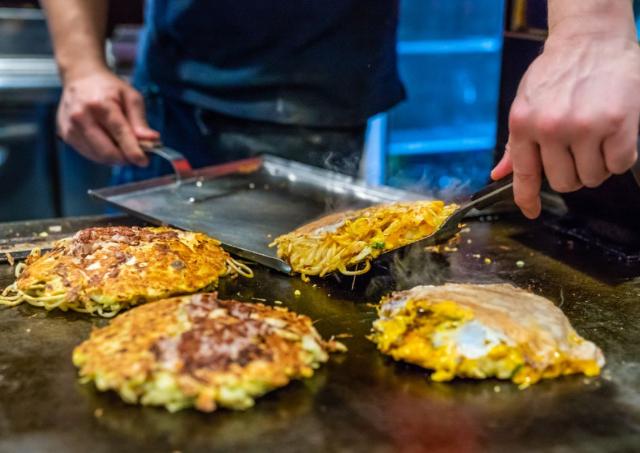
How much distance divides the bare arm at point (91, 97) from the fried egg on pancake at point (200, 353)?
162cm

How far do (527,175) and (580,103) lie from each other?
0.95ft

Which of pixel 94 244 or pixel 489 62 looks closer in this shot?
pixel 94 244

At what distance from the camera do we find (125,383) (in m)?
1.74

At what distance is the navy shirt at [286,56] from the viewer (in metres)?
3.70

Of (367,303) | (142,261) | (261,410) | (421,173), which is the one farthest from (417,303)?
(421,173)

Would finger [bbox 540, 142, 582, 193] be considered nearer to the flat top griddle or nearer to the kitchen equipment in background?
the flat top griddle

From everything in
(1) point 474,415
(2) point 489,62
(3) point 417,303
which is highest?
(2) point 489,62

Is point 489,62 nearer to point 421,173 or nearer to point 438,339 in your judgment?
point 421,173

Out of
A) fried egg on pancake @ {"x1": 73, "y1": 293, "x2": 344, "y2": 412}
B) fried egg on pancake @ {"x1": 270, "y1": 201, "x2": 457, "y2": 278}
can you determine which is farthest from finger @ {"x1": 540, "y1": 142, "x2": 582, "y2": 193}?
fried egg on pancake @ {"x1": 73, "y1": 293, "x2": 344, "y2": 412}

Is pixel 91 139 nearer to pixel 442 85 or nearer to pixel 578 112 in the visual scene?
pixel 578 112

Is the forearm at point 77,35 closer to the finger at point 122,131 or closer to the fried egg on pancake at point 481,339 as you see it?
the finger at point 122,131

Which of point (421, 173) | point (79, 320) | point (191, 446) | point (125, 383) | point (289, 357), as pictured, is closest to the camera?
point (191, 446)

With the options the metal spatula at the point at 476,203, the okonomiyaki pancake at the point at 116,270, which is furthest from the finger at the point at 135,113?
the metal spatula at the point at 476,203

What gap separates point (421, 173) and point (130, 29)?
11.5 feet
